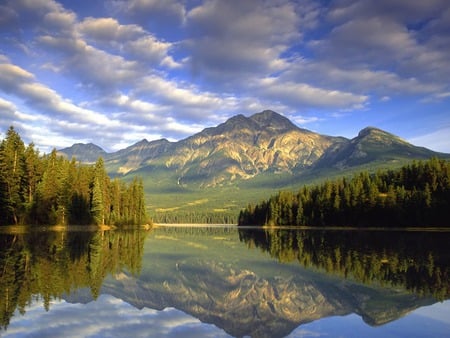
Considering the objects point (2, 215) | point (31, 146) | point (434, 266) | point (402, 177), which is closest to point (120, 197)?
point (31, 146)

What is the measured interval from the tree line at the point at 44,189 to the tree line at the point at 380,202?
249 ft

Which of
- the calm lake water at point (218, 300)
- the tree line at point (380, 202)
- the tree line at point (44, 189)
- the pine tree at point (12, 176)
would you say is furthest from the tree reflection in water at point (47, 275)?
the tree line at point (380, 202)

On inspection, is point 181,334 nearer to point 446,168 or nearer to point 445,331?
point 445,331

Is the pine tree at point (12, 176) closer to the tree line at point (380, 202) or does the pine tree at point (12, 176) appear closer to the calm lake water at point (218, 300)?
the calm lake water at point (218, 300)

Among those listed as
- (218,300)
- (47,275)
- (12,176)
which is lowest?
(218,300)

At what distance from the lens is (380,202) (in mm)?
132625

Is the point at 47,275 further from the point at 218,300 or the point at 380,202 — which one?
the point at 380,202

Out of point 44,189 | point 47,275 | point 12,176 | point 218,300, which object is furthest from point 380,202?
point 47,275

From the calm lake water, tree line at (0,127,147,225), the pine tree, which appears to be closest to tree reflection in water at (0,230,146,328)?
the calm lake water

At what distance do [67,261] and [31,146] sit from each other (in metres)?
68.5

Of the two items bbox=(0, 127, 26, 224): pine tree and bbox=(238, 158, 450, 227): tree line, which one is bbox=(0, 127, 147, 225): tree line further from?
bbox=(238, 158, 450, 227): tree line

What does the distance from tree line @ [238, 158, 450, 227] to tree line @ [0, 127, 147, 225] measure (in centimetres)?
7577

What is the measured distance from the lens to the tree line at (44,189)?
7988cm

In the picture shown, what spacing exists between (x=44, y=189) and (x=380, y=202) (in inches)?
4065
